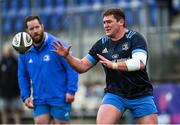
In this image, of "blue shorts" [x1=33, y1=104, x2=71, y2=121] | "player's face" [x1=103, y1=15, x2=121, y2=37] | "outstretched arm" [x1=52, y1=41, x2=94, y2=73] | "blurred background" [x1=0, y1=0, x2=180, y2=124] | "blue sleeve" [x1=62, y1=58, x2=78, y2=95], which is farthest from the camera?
"blurred background" [x1=0, y1=0, x2=180, y2=124]

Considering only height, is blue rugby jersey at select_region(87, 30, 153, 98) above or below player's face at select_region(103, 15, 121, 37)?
below

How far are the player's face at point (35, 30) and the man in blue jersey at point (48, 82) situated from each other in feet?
0.18

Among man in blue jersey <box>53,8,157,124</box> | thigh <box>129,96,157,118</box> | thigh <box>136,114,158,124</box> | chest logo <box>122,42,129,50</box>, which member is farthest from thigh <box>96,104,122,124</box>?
chest logo <box>122,42,129,50</box>

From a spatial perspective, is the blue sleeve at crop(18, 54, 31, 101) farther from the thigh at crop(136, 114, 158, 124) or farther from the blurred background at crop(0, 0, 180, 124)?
the blurred background at crop(0, 0, 180, 124)

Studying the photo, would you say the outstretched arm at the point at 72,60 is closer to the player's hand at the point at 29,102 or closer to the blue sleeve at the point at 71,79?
the blue sleeve at the point at 71,79

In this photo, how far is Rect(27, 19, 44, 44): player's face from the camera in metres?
9.05

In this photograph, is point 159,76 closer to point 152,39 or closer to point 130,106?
point 152,39

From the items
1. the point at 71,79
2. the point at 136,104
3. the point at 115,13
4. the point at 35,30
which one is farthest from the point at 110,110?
the point at 35,30

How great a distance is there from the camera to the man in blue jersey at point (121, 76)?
749 cm

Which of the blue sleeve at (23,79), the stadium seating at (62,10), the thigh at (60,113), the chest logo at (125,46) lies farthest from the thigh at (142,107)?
the stadium seating at (62,10)

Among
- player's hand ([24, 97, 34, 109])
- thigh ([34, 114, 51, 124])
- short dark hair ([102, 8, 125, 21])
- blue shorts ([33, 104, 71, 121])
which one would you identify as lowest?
thigh ([34, 114, 51, 124])

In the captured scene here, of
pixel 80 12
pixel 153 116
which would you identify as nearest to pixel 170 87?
pixel 80 12

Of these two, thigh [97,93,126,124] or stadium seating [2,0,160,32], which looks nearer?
thigh [97,93,126,124]

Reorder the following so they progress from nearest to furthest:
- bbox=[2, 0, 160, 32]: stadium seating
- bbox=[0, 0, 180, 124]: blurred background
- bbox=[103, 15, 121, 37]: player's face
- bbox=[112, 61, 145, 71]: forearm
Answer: bbox=[112, 61, 145, 71]: forearm
bbox=[103, 15, 121, 37]: player's face
bbox=[0, 0, 180, 124]: blurred background
bbox=[2, 0, 160, 32]: stadium seating
